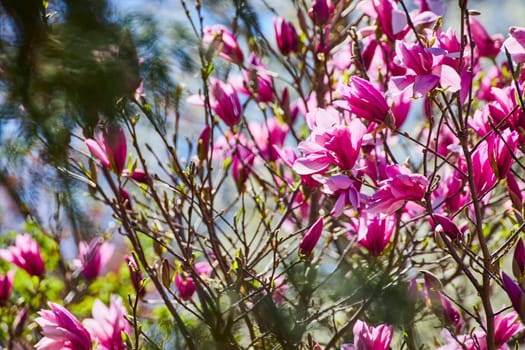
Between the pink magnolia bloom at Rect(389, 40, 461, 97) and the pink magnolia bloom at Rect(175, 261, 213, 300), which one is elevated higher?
the pink magnolia bloom at Rect(389, 40, 461, 97)

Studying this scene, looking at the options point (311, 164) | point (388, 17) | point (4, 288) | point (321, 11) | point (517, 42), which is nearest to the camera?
point (517, 42)

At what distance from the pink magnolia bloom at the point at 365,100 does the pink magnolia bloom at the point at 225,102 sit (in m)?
0.43

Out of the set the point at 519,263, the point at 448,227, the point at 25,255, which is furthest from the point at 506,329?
the point at 25,255

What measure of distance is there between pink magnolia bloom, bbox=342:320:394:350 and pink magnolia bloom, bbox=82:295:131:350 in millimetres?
413

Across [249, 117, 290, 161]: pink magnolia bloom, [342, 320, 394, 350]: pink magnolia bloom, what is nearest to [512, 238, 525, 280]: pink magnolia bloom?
[342, 320, 394, 350]: pink magnolia bloom

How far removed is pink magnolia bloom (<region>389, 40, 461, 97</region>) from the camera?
1.14 meters

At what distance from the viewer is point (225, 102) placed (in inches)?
62.4

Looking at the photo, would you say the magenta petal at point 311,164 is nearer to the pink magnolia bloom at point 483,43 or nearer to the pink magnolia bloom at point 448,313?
the pink magnolia bloom at point 448,313

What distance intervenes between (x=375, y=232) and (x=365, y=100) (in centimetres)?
33

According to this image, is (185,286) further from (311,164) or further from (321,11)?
(321,11)

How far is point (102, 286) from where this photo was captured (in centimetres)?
213

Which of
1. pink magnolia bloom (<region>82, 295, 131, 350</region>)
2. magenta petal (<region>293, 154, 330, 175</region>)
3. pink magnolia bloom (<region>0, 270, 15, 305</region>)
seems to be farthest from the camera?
pink magnolia bloom (<region>0, 270, 15, 305</region>)

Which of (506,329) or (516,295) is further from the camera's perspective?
(506,329)

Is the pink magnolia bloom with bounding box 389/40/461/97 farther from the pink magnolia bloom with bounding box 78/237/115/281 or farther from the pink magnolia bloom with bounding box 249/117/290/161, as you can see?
the pink magnolia bloom with bounding box 78/237/115/281
